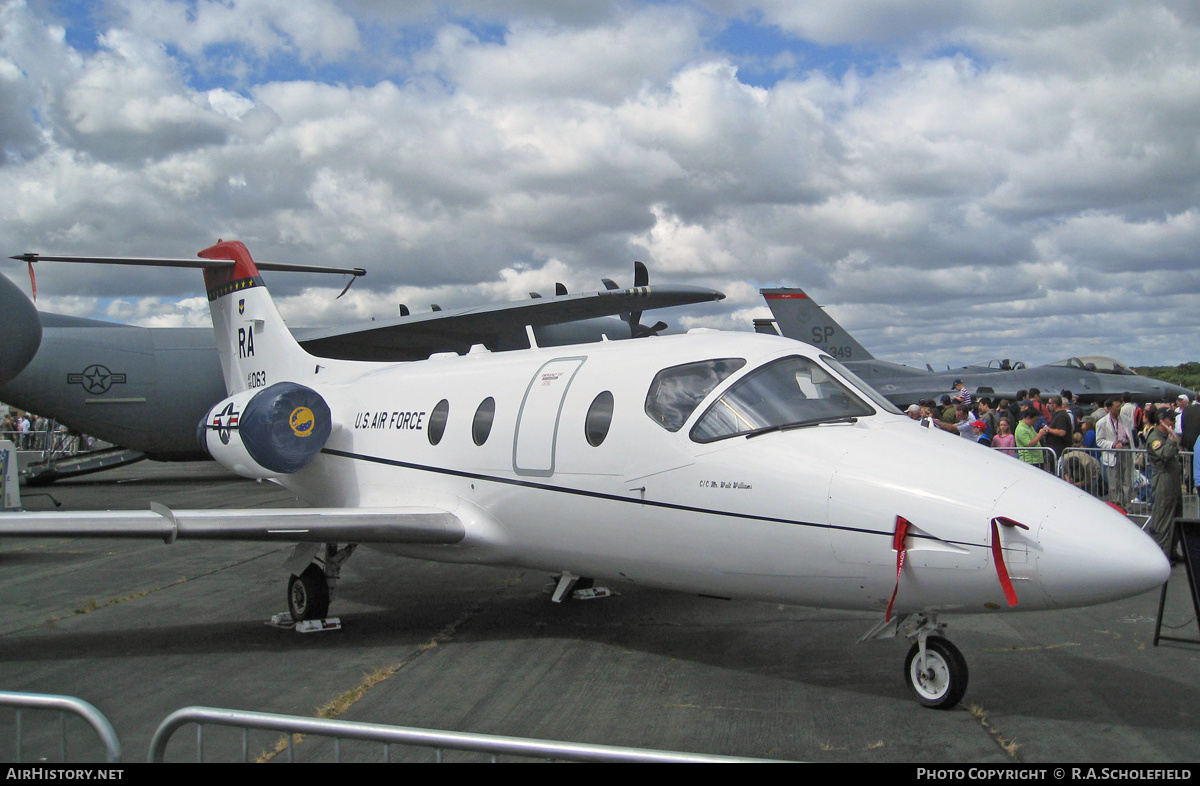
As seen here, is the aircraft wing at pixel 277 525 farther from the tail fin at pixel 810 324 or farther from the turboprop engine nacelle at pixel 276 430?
the tail fin at pixel 810 324

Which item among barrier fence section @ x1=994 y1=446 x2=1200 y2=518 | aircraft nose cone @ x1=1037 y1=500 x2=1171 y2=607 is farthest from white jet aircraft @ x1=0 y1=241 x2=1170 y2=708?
barrier fence section @ x1=994 y1=446 x2=1200 y2=518

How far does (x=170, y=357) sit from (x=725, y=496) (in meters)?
19.6

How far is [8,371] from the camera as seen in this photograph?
11570 mm

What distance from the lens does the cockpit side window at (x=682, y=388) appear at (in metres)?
6.16

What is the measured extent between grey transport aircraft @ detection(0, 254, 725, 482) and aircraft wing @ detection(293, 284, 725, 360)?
3 cm

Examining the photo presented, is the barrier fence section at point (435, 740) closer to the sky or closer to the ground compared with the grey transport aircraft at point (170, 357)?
closer to the ground

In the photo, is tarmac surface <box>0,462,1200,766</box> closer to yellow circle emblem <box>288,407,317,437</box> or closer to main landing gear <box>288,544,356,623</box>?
main landing gear <box>288,544,356,623</box>

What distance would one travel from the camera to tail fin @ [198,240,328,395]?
11.5 metres

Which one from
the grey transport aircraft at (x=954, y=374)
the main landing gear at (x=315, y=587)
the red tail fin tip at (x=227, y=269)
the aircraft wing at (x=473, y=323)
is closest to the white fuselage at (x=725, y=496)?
the main landing gear at (x=315, y=587)

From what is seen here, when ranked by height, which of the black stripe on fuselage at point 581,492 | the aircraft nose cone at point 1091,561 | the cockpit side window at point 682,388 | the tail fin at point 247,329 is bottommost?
the aircraft nose cone at point 1091,561

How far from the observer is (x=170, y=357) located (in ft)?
71.2

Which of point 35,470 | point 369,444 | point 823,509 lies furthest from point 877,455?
point 35,470

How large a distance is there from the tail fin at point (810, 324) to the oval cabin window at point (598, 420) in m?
28.7

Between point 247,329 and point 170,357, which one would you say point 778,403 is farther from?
point 170,357
